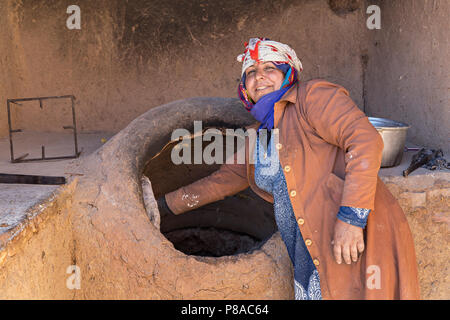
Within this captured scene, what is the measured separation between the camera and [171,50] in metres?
3.35

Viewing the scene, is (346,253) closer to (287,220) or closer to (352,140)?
(287,220)

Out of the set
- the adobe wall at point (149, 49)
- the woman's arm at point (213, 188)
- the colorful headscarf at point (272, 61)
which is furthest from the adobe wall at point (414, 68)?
the woman's arm at point (213, 188)

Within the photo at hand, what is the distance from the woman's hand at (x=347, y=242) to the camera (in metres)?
1.34

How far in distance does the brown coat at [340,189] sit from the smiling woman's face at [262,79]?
0.35 ft

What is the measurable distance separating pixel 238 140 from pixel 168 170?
772 millimetres

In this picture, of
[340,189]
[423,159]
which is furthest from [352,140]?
[423,159]

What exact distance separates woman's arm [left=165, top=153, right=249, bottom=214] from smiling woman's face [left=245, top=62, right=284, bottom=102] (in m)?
0.40

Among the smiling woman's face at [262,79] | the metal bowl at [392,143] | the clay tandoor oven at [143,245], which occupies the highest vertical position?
the smiling woman's face at [262,79]

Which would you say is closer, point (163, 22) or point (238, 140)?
Answer: point (238, 140)

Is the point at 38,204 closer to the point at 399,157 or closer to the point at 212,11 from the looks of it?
the point at 399,157

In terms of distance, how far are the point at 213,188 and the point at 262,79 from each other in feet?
2.05

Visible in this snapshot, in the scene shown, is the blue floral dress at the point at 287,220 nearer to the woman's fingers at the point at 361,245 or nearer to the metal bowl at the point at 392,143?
the woman's fingers at the point at 361,245

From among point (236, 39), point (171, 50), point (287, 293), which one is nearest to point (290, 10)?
point (236, 39)
